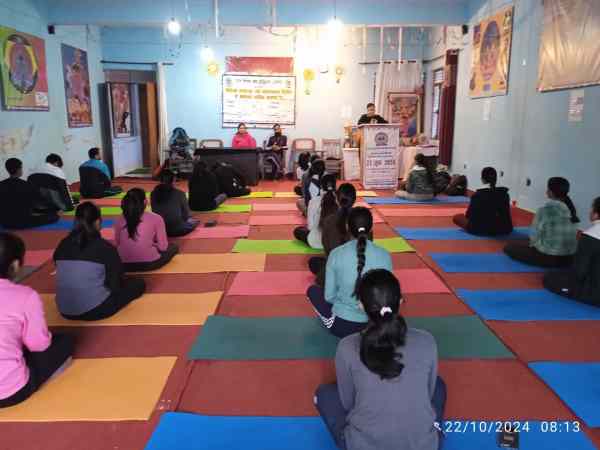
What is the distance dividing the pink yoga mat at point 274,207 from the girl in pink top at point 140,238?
113 inches

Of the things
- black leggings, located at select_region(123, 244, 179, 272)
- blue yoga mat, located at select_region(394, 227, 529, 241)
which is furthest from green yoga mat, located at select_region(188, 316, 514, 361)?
blue yoga mat, located at select_region(394, 227, 529, 241)

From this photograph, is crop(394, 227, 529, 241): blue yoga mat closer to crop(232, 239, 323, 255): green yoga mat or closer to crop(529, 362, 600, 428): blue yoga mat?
crop(232, 239, 323, 255): green yoga mat

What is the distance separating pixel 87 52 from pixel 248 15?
382 cm

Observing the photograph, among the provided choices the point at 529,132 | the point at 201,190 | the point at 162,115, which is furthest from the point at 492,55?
the point at 162,115

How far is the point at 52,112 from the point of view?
29.3 feet

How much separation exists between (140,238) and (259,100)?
7.74 metres

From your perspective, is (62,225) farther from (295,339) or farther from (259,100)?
(259,100)

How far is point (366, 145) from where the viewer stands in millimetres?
9141

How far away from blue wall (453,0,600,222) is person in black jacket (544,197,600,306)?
2.26 m

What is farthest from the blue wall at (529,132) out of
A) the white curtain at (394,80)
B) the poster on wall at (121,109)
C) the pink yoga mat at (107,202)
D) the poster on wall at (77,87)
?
the poster on wall at (121,109)

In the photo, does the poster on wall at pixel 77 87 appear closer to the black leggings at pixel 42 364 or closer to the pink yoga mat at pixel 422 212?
the pink yoga mat at pixel 422 212

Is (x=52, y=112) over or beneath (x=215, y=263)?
over

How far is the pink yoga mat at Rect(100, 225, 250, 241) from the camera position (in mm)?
5785

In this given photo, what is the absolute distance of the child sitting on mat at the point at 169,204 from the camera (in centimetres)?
554
